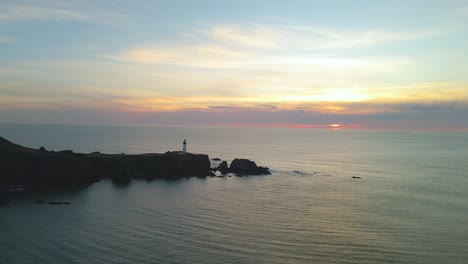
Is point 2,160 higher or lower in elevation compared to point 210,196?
higher

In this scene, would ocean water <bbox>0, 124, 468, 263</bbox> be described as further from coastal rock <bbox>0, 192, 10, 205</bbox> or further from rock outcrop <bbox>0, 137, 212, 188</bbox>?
rock outcrop <bbox>0, 137, 212, 188</bbox>

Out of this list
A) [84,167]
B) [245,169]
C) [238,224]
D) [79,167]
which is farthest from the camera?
[245,169]

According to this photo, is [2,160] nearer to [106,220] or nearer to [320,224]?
[106,220]

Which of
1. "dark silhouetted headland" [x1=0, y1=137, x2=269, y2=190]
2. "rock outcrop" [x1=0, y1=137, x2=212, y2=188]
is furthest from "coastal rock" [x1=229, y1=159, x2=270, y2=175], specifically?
"rock outcrop" [x1=0, y1=137, x2=212, y2=188]

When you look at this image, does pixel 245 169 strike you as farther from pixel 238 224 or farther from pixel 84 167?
pixel 238 224

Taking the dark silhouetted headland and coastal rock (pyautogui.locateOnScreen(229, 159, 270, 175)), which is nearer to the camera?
the dark silhouetted headland

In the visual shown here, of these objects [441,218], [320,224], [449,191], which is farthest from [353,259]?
[449,191]

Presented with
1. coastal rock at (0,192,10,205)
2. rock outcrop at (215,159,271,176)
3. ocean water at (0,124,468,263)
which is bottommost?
ocean water at (0,124,468,263)

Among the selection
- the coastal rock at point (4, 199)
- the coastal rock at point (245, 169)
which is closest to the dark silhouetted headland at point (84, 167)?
the coastal rock at point (245, 169)

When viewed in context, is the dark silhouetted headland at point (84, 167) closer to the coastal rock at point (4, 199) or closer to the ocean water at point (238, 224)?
the ocean water at point (238, 224)

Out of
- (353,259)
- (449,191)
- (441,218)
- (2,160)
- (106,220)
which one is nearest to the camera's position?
(353,259)

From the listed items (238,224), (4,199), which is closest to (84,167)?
(4,199)
